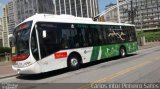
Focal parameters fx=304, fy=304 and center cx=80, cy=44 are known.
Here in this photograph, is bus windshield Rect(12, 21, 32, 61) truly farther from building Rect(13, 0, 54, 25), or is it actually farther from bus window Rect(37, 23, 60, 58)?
building Rect(13, 0, 54, 25)

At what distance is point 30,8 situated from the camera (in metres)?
46.6

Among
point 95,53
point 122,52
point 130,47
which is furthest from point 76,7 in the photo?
point 95,53

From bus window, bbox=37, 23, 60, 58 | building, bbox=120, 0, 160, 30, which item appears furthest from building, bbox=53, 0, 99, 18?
building, bbox=120, 0, 160, 30

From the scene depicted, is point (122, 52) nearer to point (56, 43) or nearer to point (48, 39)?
point (56, 43)

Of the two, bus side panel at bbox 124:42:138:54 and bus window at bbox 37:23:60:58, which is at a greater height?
bus window at bbox 37:23:60:58

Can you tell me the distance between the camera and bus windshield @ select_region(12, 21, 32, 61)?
15.0 m

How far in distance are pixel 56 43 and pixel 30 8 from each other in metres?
31.6

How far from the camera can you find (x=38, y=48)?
590 inches

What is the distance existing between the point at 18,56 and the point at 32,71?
118 cm

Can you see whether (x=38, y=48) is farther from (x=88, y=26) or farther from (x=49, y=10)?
(x=49, y=10)

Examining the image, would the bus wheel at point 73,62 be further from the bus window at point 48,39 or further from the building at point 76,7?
the building at point 76,7

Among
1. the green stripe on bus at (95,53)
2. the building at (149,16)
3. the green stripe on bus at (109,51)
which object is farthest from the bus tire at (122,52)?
the building at (149,16)

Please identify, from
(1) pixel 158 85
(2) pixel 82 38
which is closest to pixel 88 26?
(2) pixel 82 38

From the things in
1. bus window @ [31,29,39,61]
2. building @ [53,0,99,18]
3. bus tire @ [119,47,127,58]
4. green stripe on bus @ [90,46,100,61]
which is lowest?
bus tire @ [119,47,127,58]
